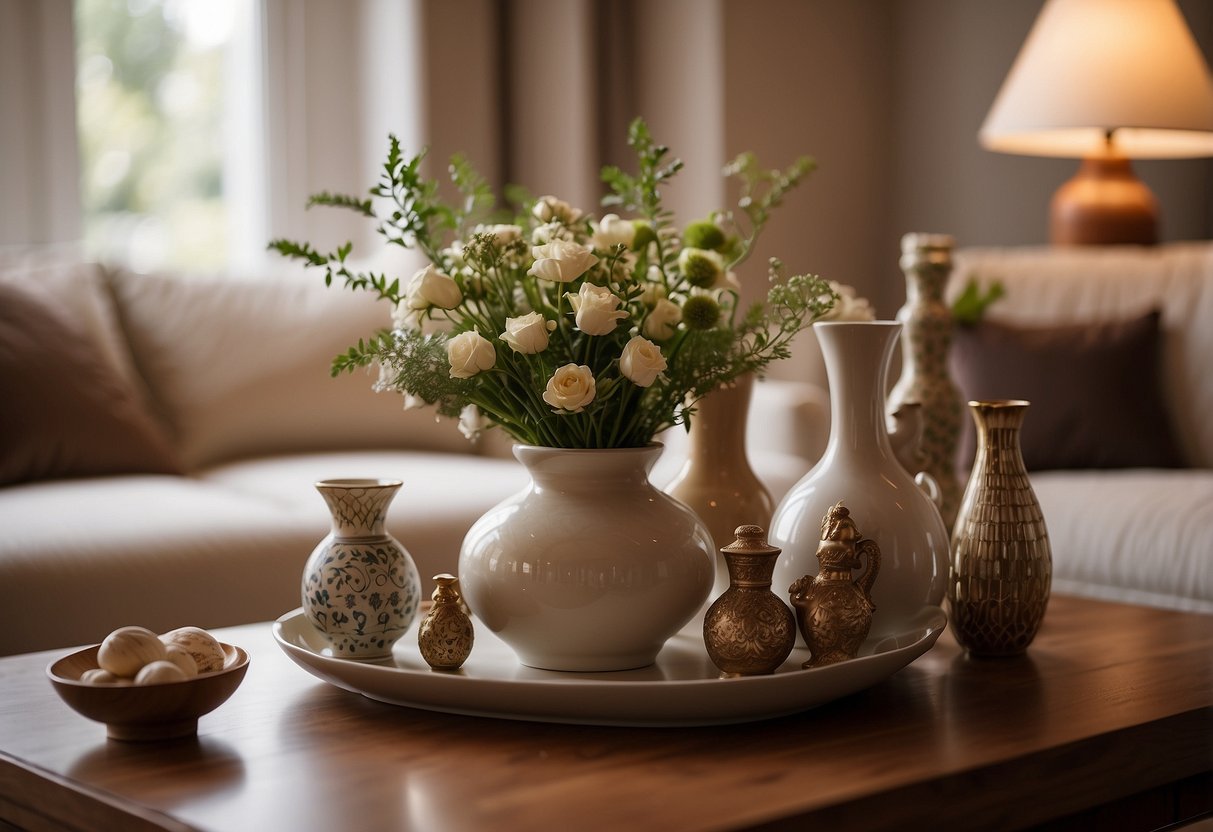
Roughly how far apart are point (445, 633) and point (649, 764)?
26 centimetres

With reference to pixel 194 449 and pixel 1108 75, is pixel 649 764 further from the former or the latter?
pixel 1108 75

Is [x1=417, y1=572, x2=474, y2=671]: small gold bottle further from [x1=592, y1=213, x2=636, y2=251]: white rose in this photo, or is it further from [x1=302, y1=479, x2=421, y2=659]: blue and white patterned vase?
[x1=592, y1=213, x2=636, y2=251]: white rose

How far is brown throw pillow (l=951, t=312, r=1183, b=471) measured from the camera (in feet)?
8.57

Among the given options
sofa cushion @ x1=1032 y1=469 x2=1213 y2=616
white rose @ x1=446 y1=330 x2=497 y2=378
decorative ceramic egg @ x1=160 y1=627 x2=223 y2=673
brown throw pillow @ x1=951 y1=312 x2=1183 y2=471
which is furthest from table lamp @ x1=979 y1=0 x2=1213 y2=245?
decorative ceramic egg @ x1=160 y1=627 x2=223 y2=673

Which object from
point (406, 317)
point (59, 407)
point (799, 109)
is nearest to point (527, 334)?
point (406, 317)

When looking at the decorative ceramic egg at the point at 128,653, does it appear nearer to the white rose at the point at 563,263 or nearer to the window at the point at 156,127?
the white rose at the point at 563,263

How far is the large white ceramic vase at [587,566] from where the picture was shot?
1054 mm

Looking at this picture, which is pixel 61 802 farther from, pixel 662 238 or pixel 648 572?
pixel 662 238

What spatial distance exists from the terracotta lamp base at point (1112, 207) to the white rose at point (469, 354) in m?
2.46

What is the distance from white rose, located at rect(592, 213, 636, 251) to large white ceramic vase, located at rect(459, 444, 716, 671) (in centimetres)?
20

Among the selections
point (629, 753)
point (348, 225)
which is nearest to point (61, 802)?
point (629, 753)

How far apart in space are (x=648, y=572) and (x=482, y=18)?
292cm

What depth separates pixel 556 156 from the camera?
3689 millimetres

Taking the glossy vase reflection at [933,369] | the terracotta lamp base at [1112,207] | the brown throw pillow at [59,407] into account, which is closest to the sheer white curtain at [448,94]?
the terracotta lamp base at [1112,207]
